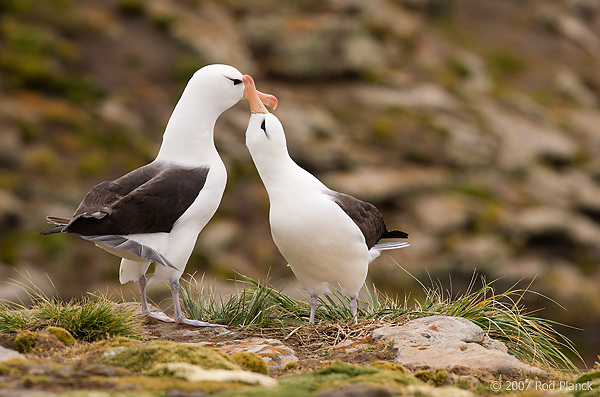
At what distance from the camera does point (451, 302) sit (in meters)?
8.30

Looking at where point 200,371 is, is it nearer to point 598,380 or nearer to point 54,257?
point 598,380

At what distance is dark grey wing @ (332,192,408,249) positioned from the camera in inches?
302

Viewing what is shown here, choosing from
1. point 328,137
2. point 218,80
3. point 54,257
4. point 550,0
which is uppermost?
point 550,0

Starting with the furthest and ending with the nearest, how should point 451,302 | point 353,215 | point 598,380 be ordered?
point 451,302, point 353,215, point 598,380

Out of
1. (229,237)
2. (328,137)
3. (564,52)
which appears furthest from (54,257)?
(564,52)

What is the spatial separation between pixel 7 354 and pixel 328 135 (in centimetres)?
2429

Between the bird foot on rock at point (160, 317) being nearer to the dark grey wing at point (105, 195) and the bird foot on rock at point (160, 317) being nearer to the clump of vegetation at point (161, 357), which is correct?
the dark grey wing at point (105, 195)

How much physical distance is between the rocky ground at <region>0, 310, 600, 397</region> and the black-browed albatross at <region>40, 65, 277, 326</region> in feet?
2.67

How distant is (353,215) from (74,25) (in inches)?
1044

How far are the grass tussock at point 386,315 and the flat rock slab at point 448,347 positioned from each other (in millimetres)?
395

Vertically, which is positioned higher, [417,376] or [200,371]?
[200,371]

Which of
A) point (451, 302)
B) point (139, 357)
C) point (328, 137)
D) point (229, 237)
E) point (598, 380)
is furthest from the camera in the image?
point (328, 137)

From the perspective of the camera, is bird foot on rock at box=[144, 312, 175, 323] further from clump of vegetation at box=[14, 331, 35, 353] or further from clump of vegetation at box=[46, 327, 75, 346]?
clump of vegetation at box=[14, 331, 35, 353]

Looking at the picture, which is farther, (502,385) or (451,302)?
(451,302)
